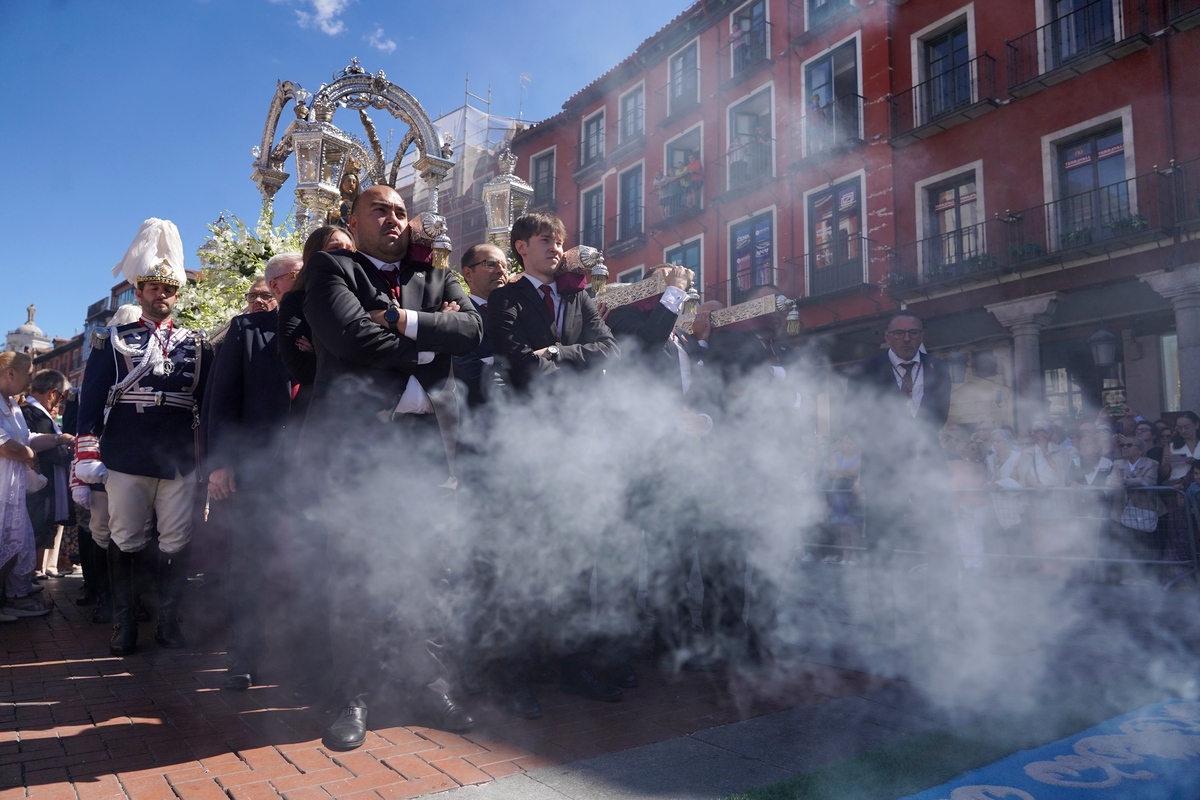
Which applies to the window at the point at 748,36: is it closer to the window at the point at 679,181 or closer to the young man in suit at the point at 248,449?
the window at the point at 679,181

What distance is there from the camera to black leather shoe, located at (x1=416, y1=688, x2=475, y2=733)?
2.49 metres

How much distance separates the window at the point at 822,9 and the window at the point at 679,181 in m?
A: 3.76

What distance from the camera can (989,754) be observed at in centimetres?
220

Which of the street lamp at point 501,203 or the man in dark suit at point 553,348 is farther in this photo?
the street lamp at point 501,203

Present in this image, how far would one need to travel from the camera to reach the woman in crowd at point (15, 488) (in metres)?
4.64

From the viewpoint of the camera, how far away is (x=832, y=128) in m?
16.3

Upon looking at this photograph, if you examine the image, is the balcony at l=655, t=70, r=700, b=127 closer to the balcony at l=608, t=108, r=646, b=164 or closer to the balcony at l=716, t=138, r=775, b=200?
the balcony at l=608, t=108, r=646, b=164

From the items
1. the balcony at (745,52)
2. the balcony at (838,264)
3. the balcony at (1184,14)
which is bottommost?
the balcony at (838,264)

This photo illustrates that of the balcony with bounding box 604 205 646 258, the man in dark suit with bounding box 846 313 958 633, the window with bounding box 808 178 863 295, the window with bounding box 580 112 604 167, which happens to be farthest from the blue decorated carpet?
the window with bounding box 580 112 604 167

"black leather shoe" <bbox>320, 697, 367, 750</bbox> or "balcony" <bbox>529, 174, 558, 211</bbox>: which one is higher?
"balcony" <bbox>529, 174, 558, 211</bbox>

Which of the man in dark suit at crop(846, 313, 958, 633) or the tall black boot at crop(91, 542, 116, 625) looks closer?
the man in dark suit at crop(846, 313, 958, 633)

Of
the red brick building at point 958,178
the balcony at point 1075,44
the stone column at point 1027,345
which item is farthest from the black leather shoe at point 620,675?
the balcony at point 1075,44

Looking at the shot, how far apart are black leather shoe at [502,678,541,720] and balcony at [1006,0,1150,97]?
13.5 meters

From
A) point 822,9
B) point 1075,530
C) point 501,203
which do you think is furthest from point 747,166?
point 1075,530
